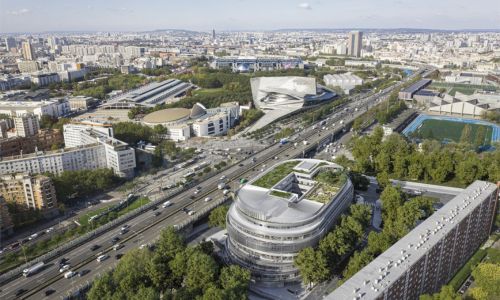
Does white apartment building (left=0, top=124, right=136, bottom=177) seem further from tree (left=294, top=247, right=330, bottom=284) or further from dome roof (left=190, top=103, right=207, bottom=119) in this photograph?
tree (left=294, top=247, right=330, bottom=284)

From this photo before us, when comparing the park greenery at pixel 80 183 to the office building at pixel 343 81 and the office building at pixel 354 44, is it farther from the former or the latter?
the office building at pixel 354 44

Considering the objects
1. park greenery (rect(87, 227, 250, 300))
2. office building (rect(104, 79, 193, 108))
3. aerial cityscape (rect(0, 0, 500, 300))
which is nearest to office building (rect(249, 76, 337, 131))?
aerial cityscape (rect(0, 0, 500, 300))

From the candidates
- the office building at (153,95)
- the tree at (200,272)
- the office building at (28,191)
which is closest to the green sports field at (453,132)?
the tree at (200,272)

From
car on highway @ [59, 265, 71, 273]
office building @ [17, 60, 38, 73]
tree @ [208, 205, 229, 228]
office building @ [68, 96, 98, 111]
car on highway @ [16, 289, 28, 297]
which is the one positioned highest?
office building @ [17, 60, 38, 73]

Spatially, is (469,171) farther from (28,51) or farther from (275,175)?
(28,51)

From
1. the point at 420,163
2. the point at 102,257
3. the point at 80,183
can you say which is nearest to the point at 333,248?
the point at 102,257

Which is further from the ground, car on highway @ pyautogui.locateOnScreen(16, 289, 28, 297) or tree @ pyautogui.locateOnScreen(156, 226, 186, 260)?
tree @ pyautogui.locateOnScreen(156, 226, 186, 260)
